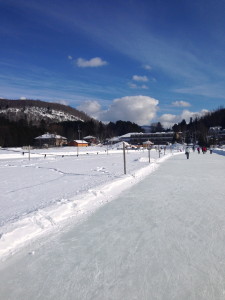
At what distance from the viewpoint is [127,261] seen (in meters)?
2.87

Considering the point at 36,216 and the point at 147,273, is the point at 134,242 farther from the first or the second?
the point at 36,216

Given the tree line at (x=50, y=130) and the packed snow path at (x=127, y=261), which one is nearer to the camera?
the packed snow path at (x=127, y=261)

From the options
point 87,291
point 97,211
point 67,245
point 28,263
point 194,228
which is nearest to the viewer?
point 87,291

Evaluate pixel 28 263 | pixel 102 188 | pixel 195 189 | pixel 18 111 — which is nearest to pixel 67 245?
pixel 28 263

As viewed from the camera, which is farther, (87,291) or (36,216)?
(36,216)

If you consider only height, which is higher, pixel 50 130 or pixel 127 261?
pixel 50 130

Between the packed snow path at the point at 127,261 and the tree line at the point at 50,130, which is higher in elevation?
the tree line at the point at 50,130

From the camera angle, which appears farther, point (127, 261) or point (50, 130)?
point (50, 130)

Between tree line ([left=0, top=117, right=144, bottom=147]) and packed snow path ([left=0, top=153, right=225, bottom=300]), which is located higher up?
tree line ([left=0, top=117, right=144, bottom=147])

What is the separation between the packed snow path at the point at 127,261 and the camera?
230 cm

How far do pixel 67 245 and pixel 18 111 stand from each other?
188m

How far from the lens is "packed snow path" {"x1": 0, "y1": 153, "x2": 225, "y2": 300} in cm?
230

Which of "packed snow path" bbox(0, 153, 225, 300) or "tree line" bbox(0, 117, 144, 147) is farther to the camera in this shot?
"tree line" bbox(0, 117, 144, 147)

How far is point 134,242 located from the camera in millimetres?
3438
